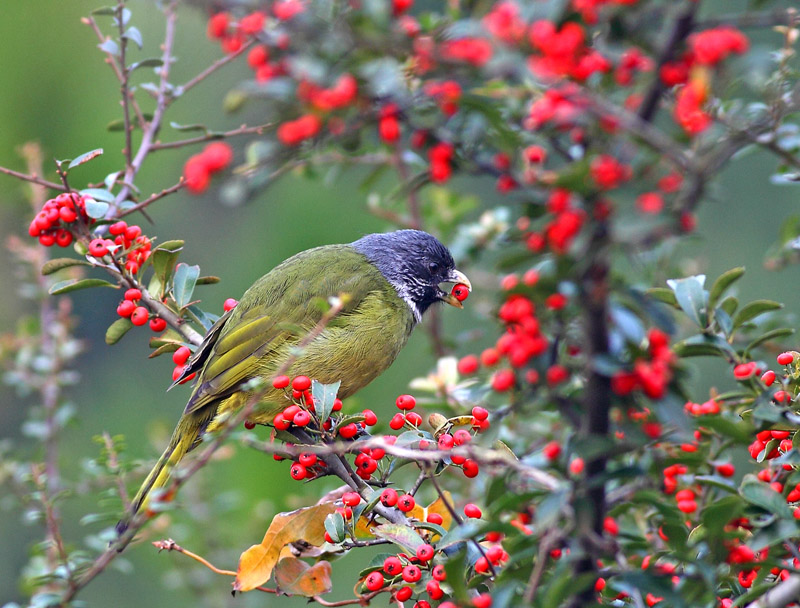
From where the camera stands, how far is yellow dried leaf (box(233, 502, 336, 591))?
2211mm

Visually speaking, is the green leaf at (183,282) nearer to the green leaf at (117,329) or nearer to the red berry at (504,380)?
the green leaf at (117,329)

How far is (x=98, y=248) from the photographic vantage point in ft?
8.65

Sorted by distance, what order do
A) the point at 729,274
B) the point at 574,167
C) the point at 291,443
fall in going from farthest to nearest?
the point at 291,443 < the point at 729,274 < the point at 574,167

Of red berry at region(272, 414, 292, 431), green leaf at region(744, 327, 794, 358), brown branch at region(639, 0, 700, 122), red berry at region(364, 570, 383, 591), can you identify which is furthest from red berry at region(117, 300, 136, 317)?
brown branch at region(639, 0, 700, 122)

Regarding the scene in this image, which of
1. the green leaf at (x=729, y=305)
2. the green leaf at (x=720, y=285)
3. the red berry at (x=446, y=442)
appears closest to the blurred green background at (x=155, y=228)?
the red berry at (x=446, y=442)

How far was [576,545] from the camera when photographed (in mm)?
1374

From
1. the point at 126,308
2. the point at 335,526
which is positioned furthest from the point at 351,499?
the point at 126,308

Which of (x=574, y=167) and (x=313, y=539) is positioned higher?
(x=574, y=167)

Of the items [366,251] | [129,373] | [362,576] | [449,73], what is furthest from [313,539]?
[129,373]

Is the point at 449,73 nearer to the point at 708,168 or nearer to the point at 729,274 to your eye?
the point at 708,168

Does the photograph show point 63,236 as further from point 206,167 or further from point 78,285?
point 206,167

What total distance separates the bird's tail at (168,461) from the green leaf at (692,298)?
182 cm

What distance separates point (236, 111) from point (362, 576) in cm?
119

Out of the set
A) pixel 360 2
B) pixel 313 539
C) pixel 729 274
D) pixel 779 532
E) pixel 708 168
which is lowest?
pixel 779 532
